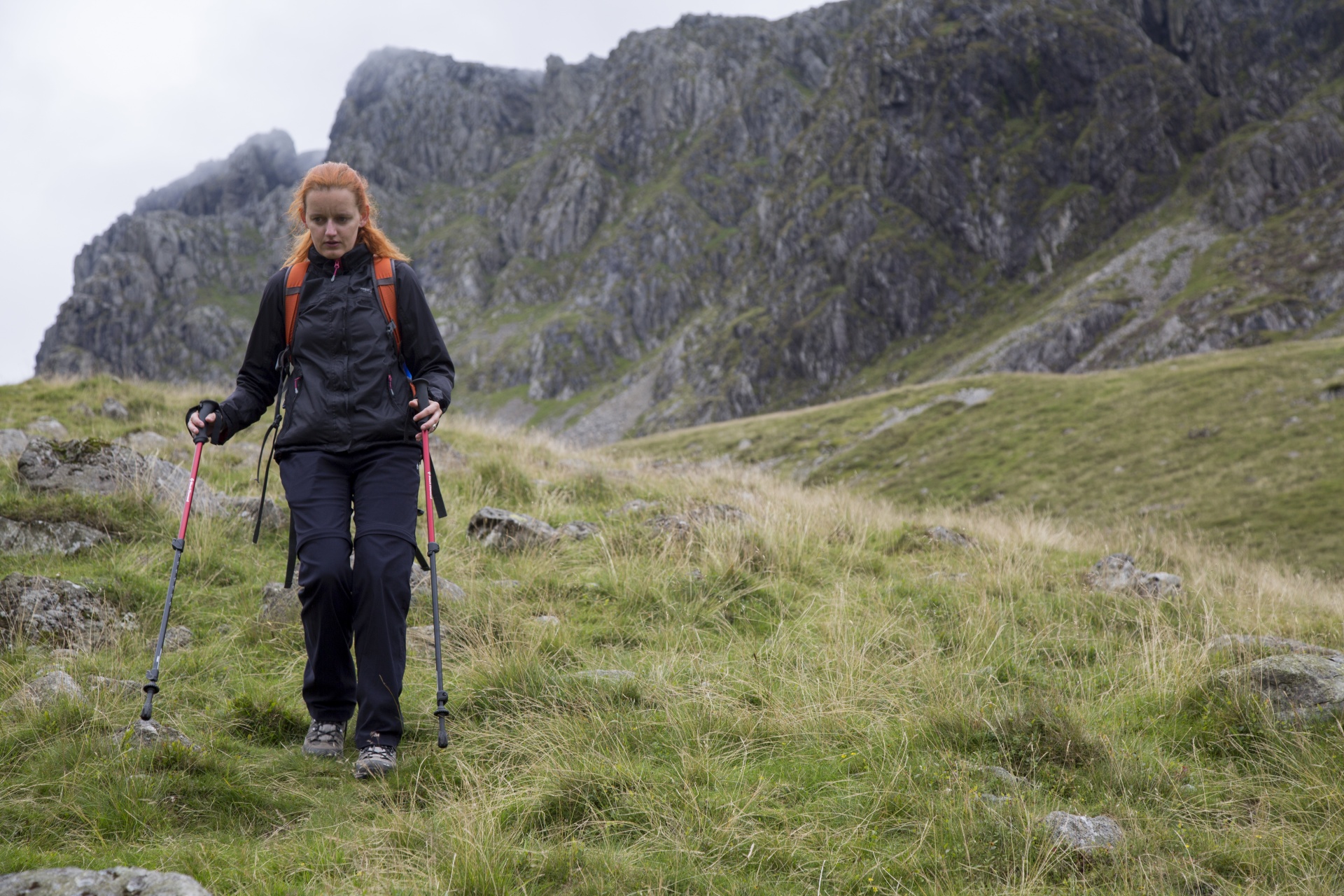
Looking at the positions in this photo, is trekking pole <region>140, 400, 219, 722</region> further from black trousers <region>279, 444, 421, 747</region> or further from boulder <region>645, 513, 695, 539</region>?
boulder <region>645, 513, 695, 539</region>

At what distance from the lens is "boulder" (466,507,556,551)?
8.34 metres

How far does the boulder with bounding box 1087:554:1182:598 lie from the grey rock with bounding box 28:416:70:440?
15019 mm

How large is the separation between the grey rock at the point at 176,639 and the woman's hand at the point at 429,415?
279 centimetres

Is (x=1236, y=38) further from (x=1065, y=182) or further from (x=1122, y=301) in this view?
(x=1122, y=301)

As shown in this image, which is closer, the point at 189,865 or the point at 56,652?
the point at 189,865

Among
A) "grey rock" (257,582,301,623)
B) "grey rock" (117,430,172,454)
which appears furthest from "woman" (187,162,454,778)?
"grey rock" (117,430,172,454)

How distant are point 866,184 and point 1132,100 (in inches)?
2458

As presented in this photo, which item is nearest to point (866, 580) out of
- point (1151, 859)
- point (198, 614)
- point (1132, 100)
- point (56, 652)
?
point (1151, 859)

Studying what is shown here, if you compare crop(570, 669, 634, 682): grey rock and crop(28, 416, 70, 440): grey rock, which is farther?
crop(28, 416, 70, 440): grey rock

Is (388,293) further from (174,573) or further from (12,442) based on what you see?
(12,442)

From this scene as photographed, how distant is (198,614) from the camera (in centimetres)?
636

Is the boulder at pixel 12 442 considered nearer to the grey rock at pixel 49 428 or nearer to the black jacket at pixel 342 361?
the grey rock at pixel 49 428

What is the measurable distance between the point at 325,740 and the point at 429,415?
2.02 metres

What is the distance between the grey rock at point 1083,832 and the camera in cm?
336
